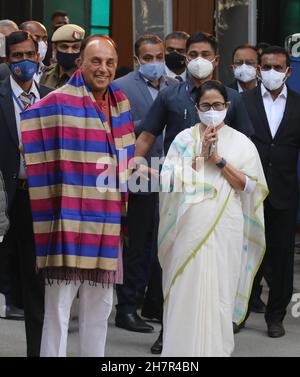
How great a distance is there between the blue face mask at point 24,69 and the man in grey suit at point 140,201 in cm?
142

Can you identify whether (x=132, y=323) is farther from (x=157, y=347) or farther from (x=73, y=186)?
(x=73, y=186)

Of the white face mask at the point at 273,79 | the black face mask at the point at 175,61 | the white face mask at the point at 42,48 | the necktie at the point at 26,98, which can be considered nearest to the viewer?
the necktie at the point at 26,98

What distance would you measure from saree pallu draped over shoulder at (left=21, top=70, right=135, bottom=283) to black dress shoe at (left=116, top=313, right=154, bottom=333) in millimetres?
1991

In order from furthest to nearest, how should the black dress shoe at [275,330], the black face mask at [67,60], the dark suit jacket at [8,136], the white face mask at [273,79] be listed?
the black face mask at [67,60] → the white face mask at [273,79] → the black dress shoe at [275,330] → the dark suit jacket at [8,136]

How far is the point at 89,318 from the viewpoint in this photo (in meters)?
6.39

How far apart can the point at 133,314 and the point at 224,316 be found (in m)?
1.77

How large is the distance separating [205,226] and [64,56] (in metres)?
2.44

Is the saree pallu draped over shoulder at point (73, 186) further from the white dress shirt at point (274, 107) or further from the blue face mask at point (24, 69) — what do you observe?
the white dress shirt at point (274, 107)

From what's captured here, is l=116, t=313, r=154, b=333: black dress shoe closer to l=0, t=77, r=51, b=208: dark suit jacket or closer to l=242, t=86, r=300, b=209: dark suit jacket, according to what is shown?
l=242, t=86, r=300, b=209: dark suit jacket

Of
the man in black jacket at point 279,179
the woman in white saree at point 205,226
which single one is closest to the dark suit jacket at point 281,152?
the man in black jacket at point 279,179

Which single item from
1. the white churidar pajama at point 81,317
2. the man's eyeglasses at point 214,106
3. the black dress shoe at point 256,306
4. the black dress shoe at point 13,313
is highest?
the man's eyeglasses at point 214,106

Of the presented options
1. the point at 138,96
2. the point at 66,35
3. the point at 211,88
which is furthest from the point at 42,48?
the point at 211,88

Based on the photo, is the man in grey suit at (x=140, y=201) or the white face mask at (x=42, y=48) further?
the white face mask at (x=42, y=48)

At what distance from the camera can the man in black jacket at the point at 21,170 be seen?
6.77 m
